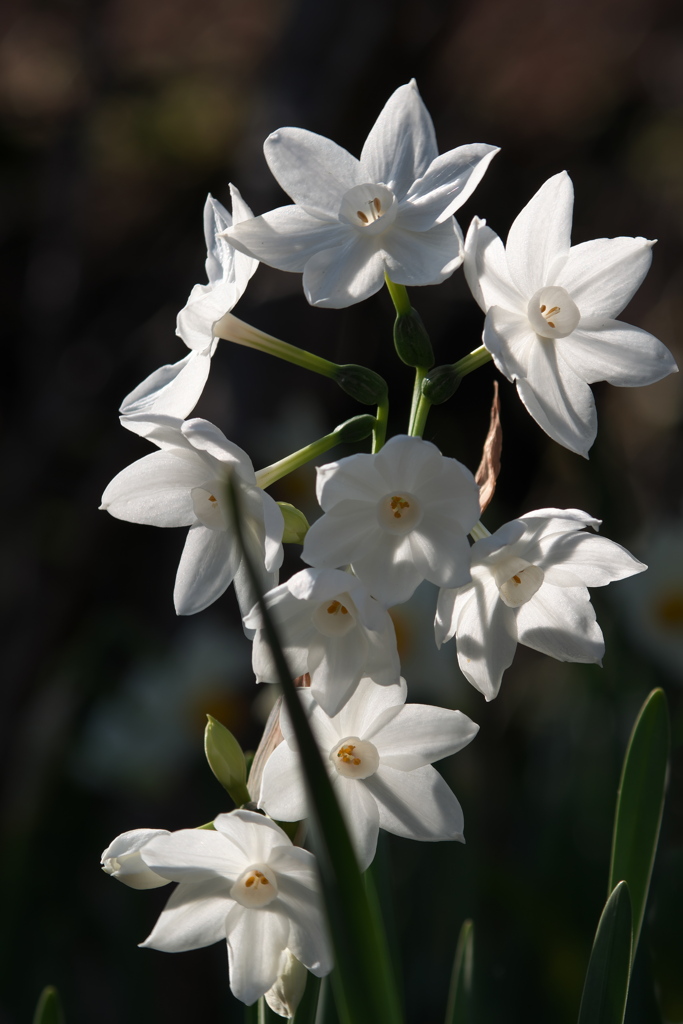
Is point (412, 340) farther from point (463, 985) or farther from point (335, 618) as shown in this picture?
point (463, 985)

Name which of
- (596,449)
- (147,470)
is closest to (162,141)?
(596,449)

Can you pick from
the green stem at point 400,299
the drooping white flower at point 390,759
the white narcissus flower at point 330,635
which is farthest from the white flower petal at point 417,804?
the green stem at point 400,299

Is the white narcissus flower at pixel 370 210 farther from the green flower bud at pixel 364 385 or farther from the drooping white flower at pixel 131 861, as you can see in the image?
the drooping white flower at pixel 131 861

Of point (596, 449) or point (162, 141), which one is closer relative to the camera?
point (596, 449)

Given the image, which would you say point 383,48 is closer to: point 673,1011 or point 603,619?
point 603,619

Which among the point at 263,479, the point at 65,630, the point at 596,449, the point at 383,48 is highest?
the point at 383,48
